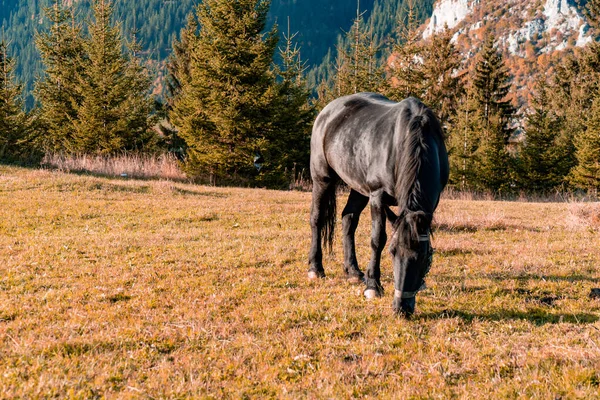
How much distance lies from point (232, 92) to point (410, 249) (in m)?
16.3

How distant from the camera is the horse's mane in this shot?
4246mm

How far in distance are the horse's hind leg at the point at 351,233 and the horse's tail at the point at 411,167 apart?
77.7 inches

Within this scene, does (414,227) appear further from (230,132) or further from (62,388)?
(230,132)

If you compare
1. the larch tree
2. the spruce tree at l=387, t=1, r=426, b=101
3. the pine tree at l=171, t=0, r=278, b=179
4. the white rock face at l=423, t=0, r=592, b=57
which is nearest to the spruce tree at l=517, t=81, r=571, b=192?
the spruce tree at l=387, t=1, r=426, b=101

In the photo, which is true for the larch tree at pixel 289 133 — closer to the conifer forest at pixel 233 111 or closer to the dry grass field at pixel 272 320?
the conifer forest at pixel 233 111

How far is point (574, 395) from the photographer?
10.6ft

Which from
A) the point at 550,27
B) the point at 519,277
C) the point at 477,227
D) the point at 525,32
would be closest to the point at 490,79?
the point at 477,227

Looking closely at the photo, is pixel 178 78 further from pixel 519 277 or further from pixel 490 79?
pixel 519 277

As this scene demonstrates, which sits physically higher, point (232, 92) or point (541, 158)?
point (232, 92)

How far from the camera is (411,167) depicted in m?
4.48

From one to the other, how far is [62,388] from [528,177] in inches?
1141

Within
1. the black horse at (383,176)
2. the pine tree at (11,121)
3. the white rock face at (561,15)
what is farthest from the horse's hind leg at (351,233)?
the white rock face at (561,15)

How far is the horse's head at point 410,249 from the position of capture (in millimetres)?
4223

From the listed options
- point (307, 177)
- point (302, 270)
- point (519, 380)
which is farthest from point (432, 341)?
point (307, 177)
